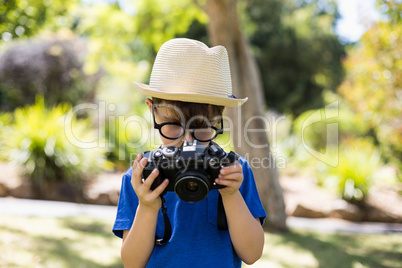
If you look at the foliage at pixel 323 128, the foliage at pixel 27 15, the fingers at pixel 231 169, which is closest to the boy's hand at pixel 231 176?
the fingers at pixel 231 169

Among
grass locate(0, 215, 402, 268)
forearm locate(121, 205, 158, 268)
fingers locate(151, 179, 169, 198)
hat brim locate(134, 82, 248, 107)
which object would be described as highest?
hat brim locate(134, 82, 248, 107)

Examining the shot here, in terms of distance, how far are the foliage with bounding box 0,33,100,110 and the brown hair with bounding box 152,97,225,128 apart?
1034 centimetres

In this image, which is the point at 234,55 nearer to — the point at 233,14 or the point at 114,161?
the point at 233,14

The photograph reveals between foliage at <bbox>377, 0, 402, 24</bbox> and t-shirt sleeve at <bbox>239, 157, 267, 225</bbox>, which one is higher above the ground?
foliage at <bbox>377, 0, 402, 24</bbox>

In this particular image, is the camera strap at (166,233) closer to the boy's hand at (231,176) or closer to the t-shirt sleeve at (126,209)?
the t-shirt sleeve at (126,209)

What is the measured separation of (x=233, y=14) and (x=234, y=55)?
51 centimetres

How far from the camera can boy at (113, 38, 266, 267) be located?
1.41 m

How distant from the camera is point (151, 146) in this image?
7.43m

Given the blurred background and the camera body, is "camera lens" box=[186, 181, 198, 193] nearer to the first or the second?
the camera body

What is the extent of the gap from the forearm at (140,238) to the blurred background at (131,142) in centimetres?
210

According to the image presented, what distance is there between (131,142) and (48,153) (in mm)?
2260

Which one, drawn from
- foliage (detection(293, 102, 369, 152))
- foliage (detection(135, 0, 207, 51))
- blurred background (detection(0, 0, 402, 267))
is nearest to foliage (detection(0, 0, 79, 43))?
blurred background (detection(0, 0, 402, 267))

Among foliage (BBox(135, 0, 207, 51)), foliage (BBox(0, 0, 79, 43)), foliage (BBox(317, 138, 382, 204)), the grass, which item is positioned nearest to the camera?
foliage (BBox(0, 0, 79, 43))

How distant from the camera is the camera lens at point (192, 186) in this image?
1.25m
